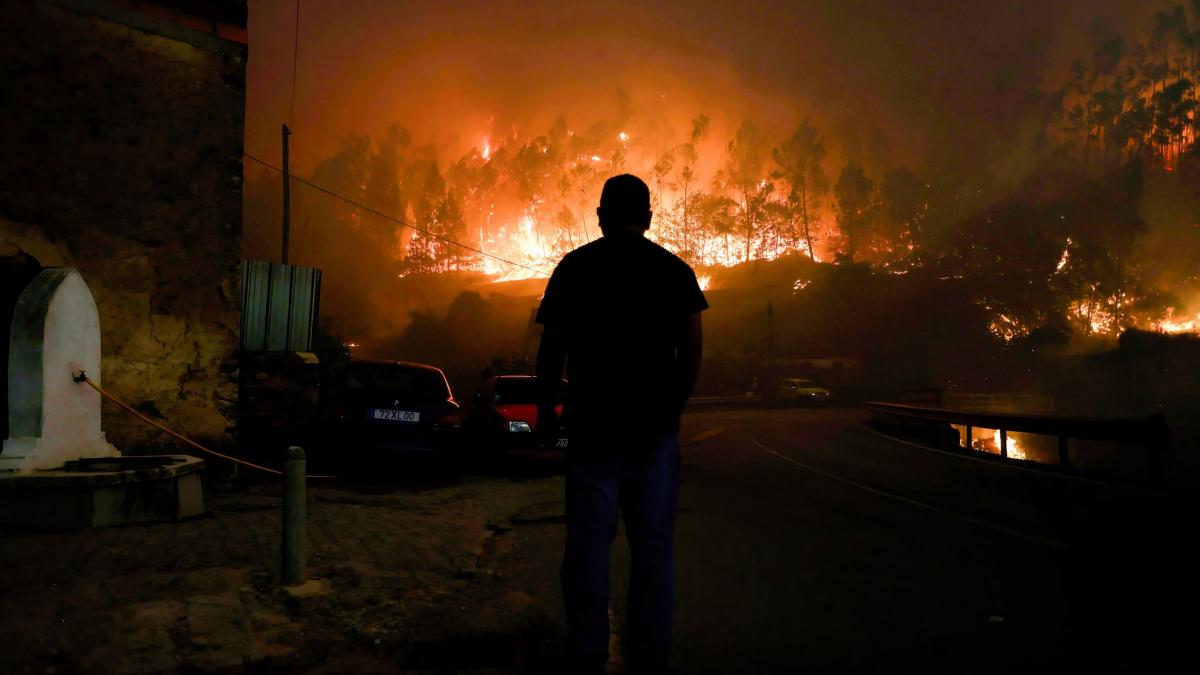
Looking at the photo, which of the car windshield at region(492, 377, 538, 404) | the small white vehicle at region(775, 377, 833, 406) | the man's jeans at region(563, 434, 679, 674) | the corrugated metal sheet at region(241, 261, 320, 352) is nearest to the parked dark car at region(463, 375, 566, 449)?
the car windshield at region(492, 377, 538, 404)

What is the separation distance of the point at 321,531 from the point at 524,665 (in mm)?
3446

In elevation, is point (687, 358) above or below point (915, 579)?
above

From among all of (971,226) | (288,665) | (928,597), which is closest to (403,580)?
(288,665)

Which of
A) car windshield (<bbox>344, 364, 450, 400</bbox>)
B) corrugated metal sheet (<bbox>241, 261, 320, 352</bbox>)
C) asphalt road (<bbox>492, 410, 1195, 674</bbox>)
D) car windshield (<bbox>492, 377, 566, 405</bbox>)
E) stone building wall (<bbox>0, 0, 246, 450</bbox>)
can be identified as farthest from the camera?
corrugated metal sheet (<bbox>241, 261, 320, 352</bbox>)

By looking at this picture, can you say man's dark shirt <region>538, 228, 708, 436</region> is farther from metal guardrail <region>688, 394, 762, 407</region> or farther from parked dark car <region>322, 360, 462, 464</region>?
metal guardrail <region>688, 394, 762, 407</region>

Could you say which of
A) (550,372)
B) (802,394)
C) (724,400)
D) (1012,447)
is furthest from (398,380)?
(802,394)

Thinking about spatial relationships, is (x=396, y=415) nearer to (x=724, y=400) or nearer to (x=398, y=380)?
(x=398, y=380)

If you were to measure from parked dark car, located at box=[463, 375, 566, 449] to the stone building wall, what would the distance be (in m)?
3.46

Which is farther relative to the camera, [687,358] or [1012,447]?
[1012,447]

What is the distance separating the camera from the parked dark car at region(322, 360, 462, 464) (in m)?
9.90

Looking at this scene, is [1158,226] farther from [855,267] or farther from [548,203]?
[548,203]

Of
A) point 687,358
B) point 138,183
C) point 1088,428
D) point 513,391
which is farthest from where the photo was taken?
point 513,391

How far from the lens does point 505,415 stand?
1063 cm

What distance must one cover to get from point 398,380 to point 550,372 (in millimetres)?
8555
